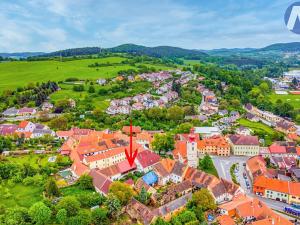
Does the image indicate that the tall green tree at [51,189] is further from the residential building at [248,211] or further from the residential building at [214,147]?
the residential building at [214,147]

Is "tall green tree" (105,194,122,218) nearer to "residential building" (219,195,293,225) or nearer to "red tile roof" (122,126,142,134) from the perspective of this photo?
"residential building" (219,195,293,225)

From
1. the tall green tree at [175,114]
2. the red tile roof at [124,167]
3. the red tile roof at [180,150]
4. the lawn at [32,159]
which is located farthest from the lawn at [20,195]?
the tall green tree at [175,114]

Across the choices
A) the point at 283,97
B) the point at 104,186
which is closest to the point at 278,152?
the point at 104,186

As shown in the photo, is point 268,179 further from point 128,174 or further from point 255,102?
point 255,102

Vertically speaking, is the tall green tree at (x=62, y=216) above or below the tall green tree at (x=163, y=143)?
below

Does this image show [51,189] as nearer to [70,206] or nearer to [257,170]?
[70,206]

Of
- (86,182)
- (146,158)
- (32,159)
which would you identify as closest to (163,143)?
(146,158)
